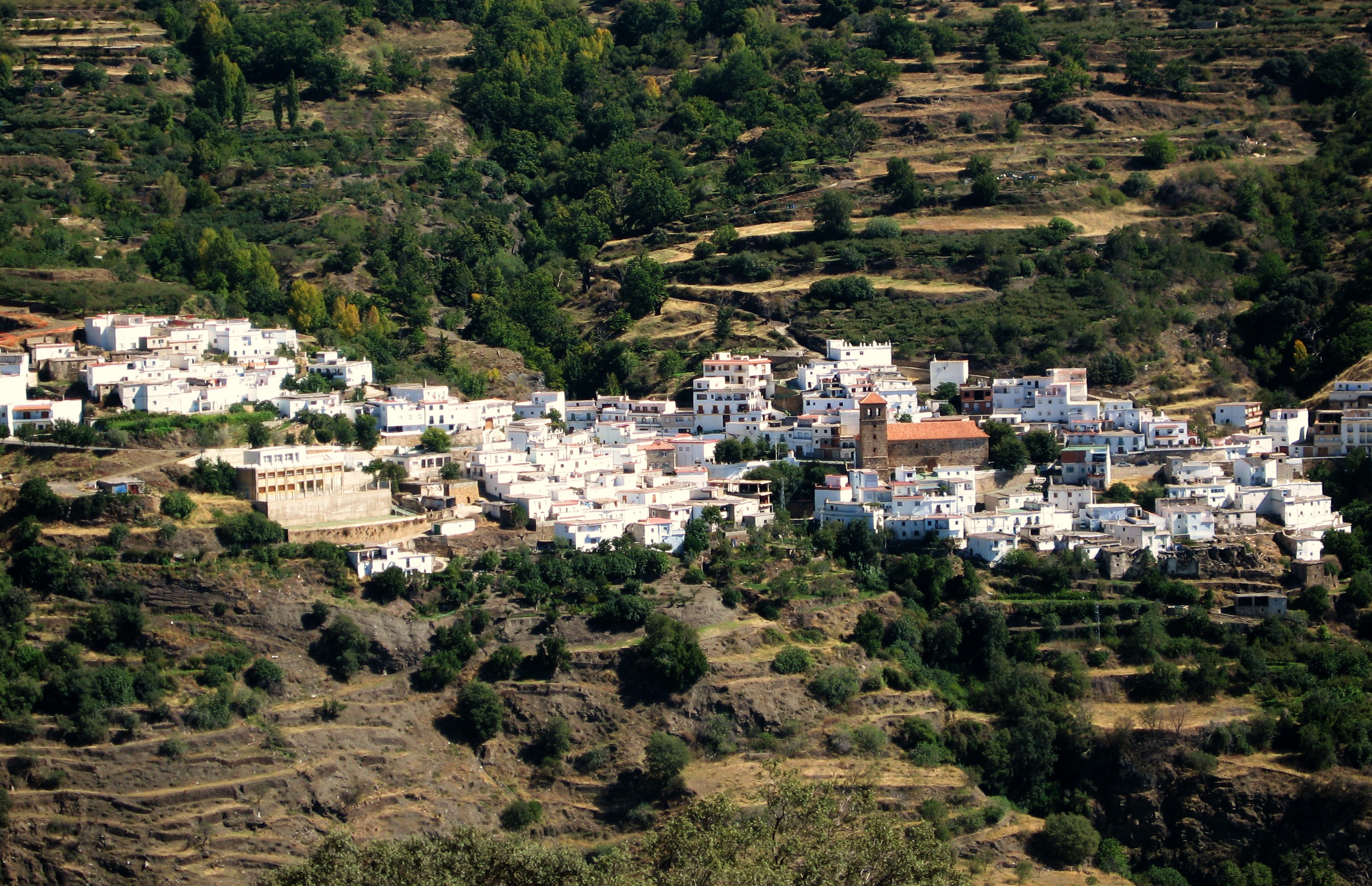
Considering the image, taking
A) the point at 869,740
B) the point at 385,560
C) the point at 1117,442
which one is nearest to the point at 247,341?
the point at 385,560

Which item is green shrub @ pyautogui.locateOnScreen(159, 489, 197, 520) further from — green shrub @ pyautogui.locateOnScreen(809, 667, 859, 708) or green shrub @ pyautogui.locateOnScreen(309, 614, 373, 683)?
green shrub @ pyautogui.locateOnScreen(809, 667, 859, 708)

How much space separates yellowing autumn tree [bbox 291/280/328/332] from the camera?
194 ft

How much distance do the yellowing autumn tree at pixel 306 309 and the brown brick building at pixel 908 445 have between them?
17776 mm

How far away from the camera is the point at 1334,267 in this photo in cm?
6219

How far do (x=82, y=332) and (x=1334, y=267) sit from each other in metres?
37.0

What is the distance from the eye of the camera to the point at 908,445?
50.3 meters

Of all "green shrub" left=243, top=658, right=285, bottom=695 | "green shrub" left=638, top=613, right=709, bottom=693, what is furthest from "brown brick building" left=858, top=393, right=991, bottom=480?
"green shrub" left=243, top=658, right=285, bottom=695

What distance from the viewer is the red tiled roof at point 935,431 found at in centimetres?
5034

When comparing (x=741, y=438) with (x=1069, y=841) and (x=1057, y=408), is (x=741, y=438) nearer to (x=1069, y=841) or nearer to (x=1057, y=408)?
Answer: (x=1057, y=408)

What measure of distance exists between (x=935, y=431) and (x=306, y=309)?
1985 cm

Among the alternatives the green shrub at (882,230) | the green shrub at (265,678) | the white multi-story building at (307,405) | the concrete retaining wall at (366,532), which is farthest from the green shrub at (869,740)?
the green shrub at (882,230)

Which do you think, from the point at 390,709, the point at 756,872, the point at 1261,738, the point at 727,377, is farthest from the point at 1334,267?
the point at 756,872

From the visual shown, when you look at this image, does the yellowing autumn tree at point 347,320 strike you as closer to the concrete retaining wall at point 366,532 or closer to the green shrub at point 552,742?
the concrete retaining wall at point 366,532

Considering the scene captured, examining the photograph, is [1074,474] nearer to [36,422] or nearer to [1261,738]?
[1261,738]
